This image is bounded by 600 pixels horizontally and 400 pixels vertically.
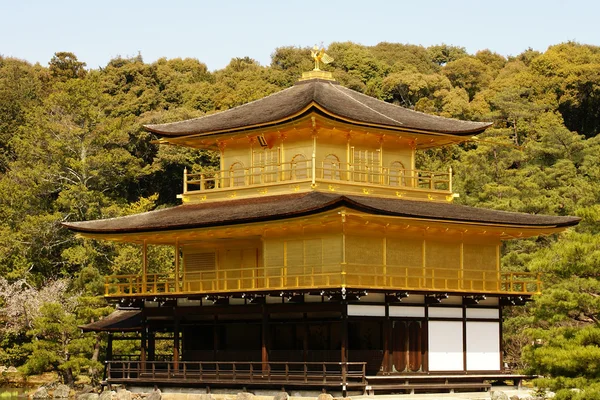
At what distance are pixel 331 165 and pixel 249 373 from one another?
7993mm

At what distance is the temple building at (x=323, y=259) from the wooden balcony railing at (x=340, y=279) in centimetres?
8

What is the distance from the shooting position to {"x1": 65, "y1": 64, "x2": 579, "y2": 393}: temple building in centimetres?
3906

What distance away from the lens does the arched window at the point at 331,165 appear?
4291 cm

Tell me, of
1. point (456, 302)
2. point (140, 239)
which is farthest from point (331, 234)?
point (140, 239)

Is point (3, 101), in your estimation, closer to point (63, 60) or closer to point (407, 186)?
point (63, 60)

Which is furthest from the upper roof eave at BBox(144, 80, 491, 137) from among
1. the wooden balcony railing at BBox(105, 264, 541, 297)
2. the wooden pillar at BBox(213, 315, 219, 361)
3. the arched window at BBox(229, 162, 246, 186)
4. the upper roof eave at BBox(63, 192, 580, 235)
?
the wooden pillar at BBox(213, 315, 219, 361)

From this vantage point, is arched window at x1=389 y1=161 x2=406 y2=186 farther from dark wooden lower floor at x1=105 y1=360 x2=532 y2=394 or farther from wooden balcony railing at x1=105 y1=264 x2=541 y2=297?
dark wooden lower floor at x1=105 y1=360 x2=532 y2=394

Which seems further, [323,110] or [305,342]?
[323,110]

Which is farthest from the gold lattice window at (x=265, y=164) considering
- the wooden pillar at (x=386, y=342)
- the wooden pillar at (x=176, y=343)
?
the wooden pillar at (x=386, y=342)

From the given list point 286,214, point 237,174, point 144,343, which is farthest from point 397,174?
point 144,343

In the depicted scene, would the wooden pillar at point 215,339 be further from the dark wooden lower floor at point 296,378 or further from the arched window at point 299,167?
the arched window at point 299,167

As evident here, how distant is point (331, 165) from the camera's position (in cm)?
4303

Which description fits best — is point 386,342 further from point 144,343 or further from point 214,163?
point 214,163

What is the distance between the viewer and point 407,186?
4478cm
